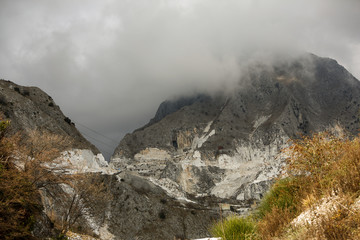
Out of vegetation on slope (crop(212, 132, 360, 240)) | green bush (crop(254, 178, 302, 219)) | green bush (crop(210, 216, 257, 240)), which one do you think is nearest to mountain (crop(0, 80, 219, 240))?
green bush (crop(254, 178, 302, 219))

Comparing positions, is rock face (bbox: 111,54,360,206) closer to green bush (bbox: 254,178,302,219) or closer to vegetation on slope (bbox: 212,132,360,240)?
green bush (bbox: 254,178,302,219)

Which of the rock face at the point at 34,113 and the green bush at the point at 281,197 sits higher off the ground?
the rock face at the point at 34,113

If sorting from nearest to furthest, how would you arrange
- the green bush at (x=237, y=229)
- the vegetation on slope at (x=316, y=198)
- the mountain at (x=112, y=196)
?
the vegetation on slope at (x=316, y=198) < the green bush at (x=237, y=229) < the mountain at (x=112, y=196)

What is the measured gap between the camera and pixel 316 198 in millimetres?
5270

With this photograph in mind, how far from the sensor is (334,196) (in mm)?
4891

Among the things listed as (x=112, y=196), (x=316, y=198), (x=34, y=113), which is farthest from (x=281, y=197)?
(x=34, y=113)

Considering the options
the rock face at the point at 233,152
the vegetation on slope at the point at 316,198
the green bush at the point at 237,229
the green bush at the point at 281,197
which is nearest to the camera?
the vegetation on slope at the point at 316,198

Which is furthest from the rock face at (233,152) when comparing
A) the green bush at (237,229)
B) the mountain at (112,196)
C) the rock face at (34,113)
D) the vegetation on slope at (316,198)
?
the green bush at (237,229)

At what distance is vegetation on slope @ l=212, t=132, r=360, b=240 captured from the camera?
4.04 meters

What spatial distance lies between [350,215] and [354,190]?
1.08 meters

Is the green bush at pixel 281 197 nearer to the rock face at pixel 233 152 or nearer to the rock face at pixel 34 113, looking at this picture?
the rock face at pixel 34 113

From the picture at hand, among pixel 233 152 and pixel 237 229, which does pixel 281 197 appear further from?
pixel 233 152

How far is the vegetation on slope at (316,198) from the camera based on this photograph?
4.04 metres

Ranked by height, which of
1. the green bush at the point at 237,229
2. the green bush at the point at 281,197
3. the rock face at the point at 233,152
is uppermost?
the rock face at the point at 233,152
